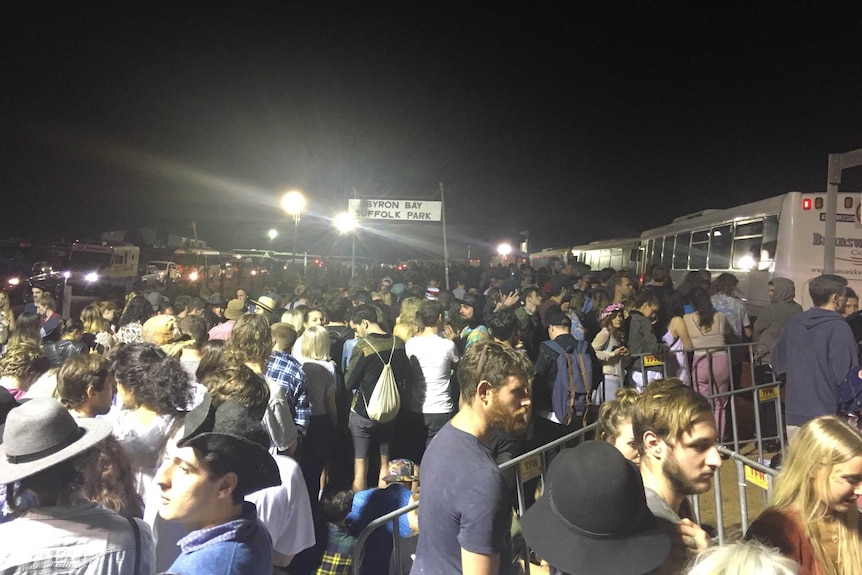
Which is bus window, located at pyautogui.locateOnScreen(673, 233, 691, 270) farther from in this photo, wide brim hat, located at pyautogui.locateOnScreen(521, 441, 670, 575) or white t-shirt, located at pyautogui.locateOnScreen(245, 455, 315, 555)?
wide brim hat, located at pyautogui.locateOnScreen(521, 441, 670, 575)

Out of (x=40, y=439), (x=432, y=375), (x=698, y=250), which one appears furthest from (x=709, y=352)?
(x=698, y=250)

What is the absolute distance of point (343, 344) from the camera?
6.25 m

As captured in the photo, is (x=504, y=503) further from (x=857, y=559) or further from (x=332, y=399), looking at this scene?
(x=332, y=399)

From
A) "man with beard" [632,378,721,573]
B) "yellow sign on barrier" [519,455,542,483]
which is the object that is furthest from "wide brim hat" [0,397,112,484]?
"man with beard" [632,378,721,573]

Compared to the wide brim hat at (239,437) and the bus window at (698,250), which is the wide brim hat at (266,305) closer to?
the wide brim hat at (239,437)

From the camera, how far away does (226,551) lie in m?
1.85

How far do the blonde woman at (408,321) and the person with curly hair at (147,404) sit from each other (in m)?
3.03

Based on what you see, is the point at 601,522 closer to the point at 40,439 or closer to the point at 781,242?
the point at 40,439

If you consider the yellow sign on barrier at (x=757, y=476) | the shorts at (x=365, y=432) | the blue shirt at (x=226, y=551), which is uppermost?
the blue shirt at (x=226, y=551)

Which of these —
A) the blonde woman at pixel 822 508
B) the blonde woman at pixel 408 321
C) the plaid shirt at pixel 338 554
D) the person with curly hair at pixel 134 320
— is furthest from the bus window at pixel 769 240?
the person with curly hair at pixel 134 320

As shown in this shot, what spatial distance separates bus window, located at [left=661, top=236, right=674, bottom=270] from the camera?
53.0ft

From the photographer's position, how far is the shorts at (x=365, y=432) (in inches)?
205

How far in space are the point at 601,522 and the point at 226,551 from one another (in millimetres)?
1289

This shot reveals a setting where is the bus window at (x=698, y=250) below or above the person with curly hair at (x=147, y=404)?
above
